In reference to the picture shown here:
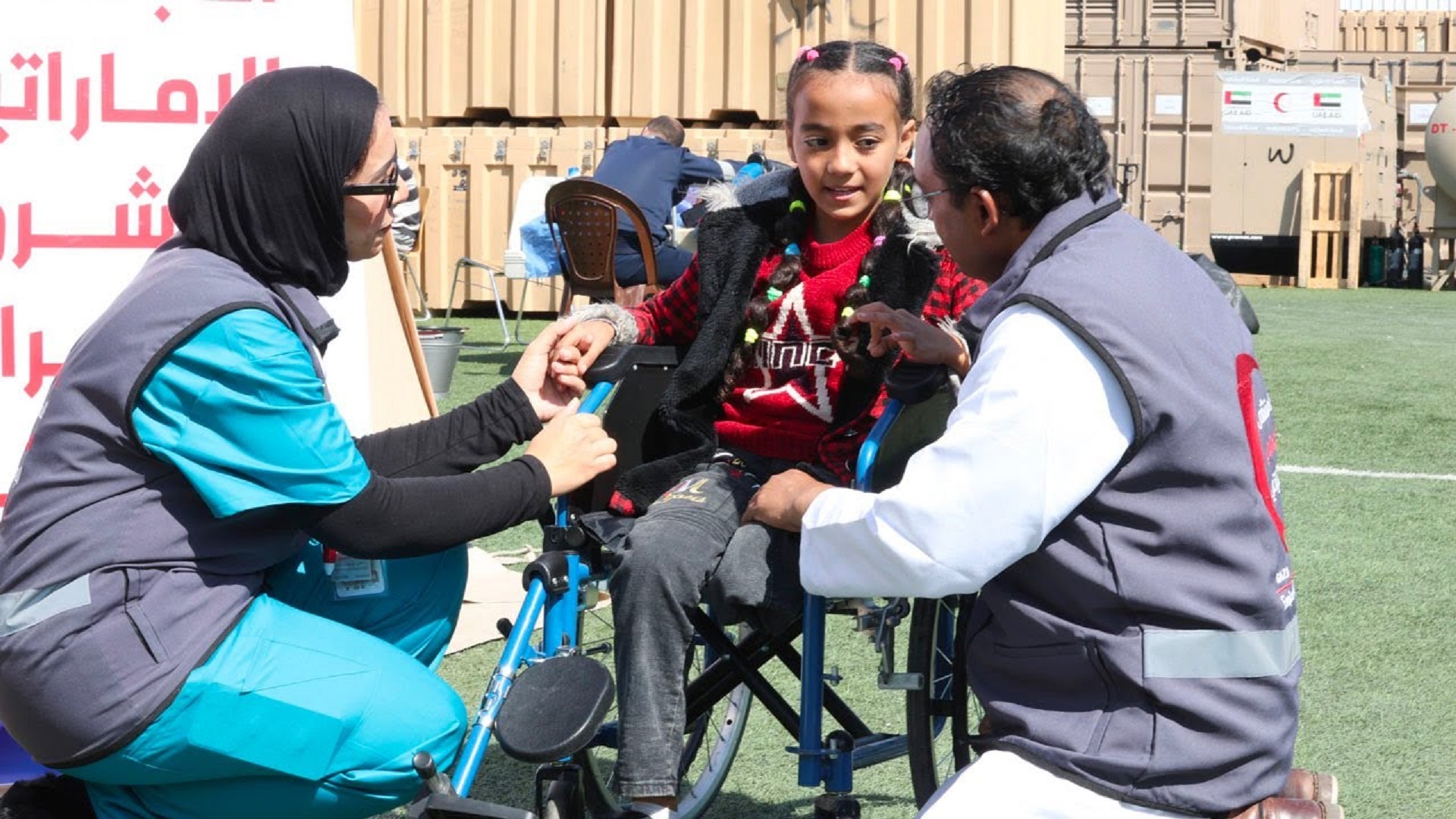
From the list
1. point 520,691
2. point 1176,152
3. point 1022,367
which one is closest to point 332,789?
point 520,691

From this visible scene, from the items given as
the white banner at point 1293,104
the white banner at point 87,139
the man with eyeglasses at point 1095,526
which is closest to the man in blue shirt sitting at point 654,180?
the white banner at point 87,139

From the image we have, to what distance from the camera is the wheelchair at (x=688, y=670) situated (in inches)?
103

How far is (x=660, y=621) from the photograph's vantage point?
2920mm

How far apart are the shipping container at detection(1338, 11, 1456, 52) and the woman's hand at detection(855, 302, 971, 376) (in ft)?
89.2

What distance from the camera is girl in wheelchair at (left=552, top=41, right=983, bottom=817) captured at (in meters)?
3.19

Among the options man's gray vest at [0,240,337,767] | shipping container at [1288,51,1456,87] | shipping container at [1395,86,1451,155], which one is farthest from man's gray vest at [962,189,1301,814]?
shipping container at [1395,86,1451,155]

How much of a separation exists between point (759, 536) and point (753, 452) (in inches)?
15.1

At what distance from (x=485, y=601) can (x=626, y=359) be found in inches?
73.2

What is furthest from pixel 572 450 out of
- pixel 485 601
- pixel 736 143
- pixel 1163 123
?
pixel 1163 123

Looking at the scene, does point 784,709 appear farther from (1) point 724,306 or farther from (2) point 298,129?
(2) point 298,129

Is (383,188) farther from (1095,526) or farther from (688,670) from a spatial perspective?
(1095,526)

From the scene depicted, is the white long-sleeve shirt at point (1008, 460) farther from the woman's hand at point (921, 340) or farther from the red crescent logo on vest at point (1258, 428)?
the woman's hand at point (921, 340)

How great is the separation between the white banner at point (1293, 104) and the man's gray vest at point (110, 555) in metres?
18.8

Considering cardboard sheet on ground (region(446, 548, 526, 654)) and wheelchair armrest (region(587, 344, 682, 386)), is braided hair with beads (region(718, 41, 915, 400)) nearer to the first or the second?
wheelchair armrest (region(587, 344, 682, 386))
